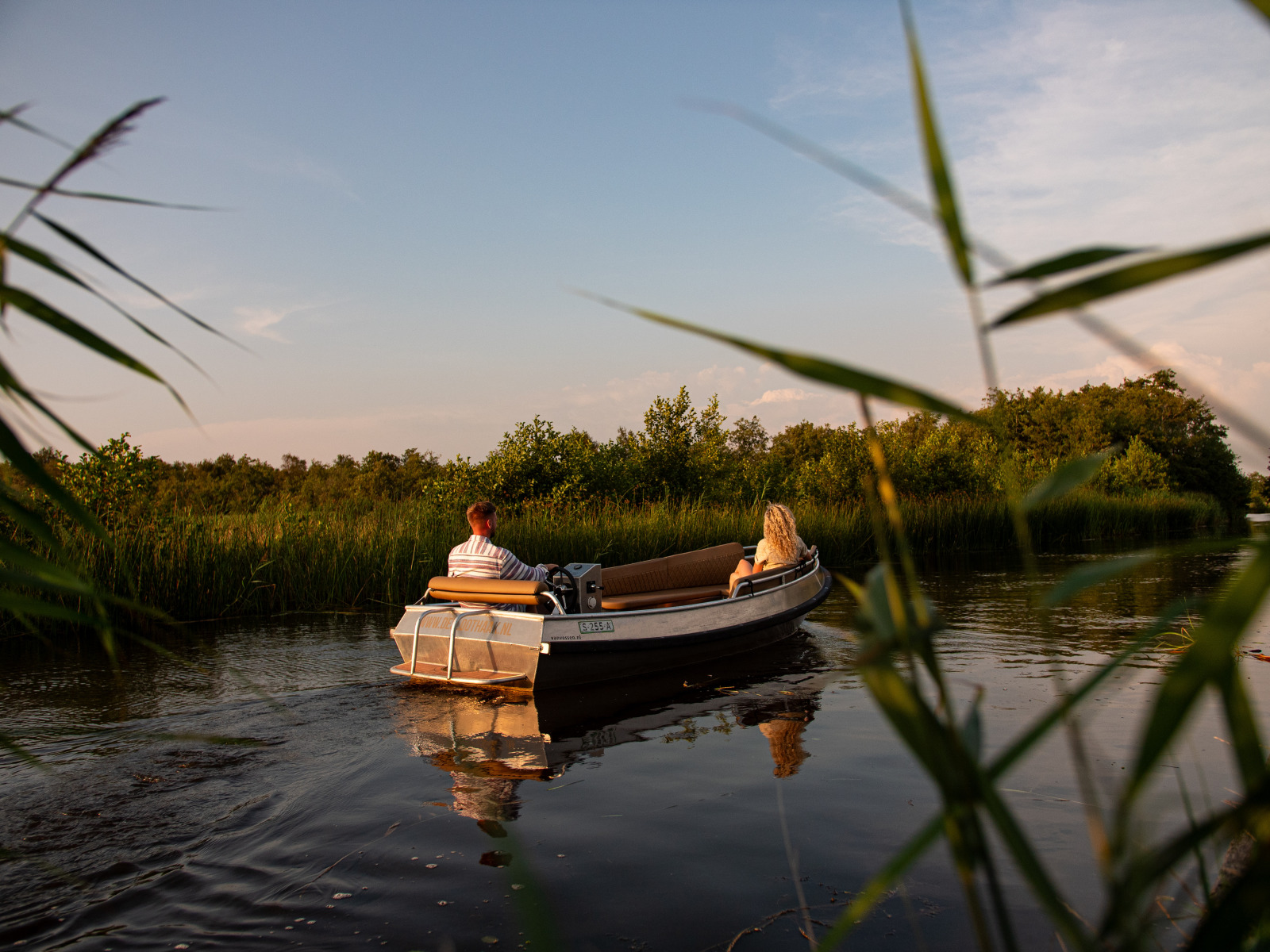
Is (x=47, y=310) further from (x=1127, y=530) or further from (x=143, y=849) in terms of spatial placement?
(x=1127, y=530)

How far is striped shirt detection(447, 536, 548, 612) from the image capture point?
343 inches

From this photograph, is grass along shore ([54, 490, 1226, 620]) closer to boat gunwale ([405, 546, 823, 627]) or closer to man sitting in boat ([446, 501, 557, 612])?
boat gunwale ([405, 546, 823, 627])

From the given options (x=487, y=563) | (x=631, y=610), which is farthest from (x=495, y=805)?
(x=631, y=610)

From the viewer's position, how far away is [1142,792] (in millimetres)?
760

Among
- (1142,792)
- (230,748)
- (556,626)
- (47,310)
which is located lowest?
(230,748)

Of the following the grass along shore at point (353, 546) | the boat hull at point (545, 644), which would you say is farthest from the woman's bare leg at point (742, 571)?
the grass along shore at point (353, 546)

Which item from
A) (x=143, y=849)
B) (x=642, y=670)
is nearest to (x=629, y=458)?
(x=642, y=670)

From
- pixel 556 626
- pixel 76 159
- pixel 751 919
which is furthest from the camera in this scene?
pixel 556 626

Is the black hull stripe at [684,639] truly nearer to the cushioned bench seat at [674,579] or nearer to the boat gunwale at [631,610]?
the boat gunwale at [631,610]

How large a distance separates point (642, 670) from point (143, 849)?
519 centimetres

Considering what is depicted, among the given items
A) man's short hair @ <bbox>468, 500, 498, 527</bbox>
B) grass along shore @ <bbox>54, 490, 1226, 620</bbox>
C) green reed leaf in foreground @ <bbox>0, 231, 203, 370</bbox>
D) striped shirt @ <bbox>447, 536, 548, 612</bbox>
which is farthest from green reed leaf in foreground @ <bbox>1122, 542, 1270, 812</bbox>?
grass along shore @ <bbox>54, 490, 1226, 620</bbox>

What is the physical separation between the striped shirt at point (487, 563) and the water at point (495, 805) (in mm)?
1275

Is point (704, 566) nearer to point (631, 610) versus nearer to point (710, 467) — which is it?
point (631, 610)

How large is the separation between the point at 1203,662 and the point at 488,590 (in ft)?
25.4
